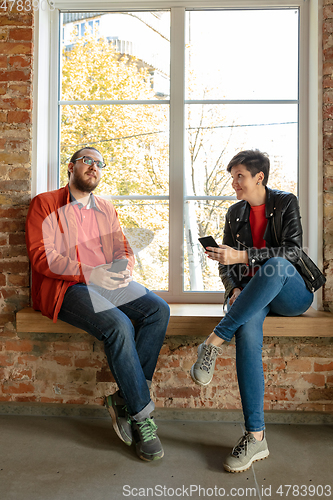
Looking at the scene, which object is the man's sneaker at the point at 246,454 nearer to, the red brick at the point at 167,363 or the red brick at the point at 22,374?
the red brick at the point at 167,363

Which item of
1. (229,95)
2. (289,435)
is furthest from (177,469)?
(229,95)

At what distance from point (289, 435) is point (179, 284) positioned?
1138 millimetres

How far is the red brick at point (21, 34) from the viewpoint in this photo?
2.42 metres

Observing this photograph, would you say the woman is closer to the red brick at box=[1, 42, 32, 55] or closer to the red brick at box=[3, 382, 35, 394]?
the red brick at box=[3, 382, 35, 394]

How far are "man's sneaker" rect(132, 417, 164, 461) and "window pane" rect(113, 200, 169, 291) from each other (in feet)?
3.31

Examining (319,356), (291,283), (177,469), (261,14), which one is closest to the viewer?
(177,469)

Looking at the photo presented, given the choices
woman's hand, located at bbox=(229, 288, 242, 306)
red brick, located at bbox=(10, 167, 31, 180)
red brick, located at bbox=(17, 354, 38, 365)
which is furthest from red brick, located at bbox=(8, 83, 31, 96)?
woman's hand, located at bbox=(229, 288, 242, 306)

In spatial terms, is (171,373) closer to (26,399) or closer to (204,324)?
(204,324)

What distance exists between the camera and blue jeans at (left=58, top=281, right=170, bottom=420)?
1911 millimetres

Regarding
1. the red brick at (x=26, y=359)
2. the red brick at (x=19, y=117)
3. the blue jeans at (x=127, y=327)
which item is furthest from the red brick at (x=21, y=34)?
the red brick at (x=26, y=359)

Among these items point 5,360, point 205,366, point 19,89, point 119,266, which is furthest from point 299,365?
point 19,89

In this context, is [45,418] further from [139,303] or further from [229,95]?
[229,95]

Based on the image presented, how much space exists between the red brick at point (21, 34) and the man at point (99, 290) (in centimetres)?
80

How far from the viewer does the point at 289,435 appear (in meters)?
2.15
